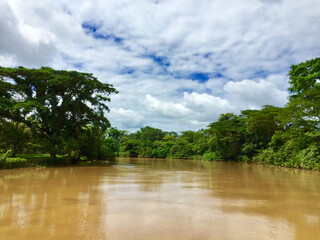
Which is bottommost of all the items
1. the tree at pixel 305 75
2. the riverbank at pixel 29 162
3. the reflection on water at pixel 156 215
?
the reflection on water at pixel 156 215

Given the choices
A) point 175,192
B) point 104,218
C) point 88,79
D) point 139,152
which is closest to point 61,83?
point 88,79

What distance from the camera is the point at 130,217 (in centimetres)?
534

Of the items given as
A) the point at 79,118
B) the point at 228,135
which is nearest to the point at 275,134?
the point at 228,135

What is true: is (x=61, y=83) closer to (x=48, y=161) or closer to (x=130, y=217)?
(x=48, y=161)

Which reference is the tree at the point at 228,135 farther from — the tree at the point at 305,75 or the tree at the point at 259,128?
the tree at the point at 305,75

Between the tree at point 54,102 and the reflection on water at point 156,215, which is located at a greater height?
the tree at point 54,102

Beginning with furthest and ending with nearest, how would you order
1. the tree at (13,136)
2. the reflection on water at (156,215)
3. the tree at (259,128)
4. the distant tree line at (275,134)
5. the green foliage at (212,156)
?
the green foliage at (212,156)
the tree at (259,128)
the tree at (13,136)
the distant tree line at (275,134)
the reflection on water at (156,215)

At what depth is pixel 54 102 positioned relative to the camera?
21.0 meters

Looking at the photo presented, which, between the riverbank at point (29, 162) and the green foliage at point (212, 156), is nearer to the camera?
the riverbank at point (29, 162)

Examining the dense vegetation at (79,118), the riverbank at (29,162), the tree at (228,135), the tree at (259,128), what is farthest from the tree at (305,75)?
the riverbank at (29,162)

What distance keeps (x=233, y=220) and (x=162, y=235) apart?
1.83 m

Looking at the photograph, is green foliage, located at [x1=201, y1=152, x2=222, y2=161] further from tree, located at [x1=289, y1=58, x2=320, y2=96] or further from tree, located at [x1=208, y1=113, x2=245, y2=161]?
tree, located at [x1=289, y1=58, x2=320, y2=96]

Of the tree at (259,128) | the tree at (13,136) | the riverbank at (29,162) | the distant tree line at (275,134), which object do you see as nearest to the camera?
the riverbank at (29,162)

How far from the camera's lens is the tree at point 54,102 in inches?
762
